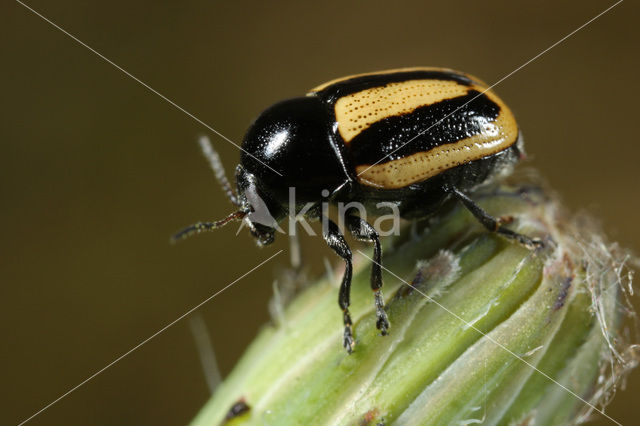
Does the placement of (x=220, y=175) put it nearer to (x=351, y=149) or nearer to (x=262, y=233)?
(x=262, y=233)

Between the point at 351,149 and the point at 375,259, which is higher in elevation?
the point at 351,149

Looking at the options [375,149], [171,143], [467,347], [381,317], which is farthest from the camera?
[171,143]

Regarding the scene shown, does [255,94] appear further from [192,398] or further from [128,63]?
[192,398]

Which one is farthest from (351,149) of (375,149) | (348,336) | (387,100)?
(348,336)

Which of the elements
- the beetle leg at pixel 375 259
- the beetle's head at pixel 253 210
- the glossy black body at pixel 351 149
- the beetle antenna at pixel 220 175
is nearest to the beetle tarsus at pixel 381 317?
the beetle leg at pixel 375 259

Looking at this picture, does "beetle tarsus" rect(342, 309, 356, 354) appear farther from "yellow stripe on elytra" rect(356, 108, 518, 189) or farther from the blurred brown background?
the blurred brown background

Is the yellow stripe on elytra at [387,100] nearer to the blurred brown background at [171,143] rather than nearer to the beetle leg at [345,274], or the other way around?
the beetle leg at [345,274]
